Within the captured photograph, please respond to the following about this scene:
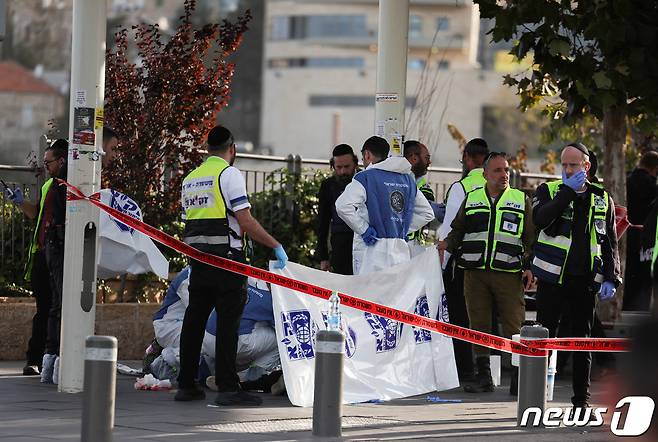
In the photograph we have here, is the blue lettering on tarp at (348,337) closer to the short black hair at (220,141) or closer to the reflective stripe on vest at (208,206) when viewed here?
the reflective stripe on vest at (208,206)

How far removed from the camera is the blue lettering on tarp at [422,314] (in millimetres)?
12414

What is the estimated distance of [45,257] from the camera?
42.5 ft

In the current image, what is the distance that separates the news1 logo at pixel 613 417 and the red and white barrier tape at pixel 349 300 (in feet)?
1.52

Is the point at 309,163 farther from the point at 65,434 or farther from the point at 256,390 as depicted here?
the point at 65,434

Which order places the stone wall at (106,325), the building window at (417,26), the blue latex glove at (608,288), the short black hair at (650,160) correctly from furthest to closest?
the building window at (417,26)
the short black hair at (650,160)
the stone wall at (106,325)
the blue latex glove at (608,288)

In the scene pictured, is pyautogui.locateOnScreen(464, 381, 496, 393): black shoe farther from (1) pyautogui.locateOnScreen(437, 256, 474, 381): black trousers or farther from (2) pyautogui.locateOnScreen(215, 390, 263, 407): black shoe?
(2) pyautogui.locateOnScreen(215, 390, 263, 407): black shoe

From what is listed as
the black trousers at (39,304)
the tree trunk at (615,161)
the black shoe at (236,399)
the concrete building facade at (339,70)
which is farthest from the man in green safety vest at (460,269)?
the concrete building facade at (339,70)

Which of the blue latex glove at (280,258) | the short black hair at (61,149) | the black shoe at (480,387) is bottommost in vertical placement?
the black shoe at (480,387)

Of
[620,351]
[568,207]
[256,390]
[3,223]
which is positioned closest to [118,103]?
[3,223]

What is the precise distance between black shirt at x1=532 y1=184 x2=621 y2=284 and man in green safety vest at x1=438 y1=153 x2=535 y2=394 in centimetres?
103

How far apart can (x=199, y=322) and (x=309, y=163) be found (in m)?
7.09

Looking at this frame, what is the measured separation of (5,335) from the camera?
15.1 m

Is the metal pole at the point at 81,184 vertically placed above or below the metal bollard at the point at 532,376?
above

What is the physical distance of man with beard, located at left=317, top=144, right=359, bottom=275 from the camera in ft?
45.0
